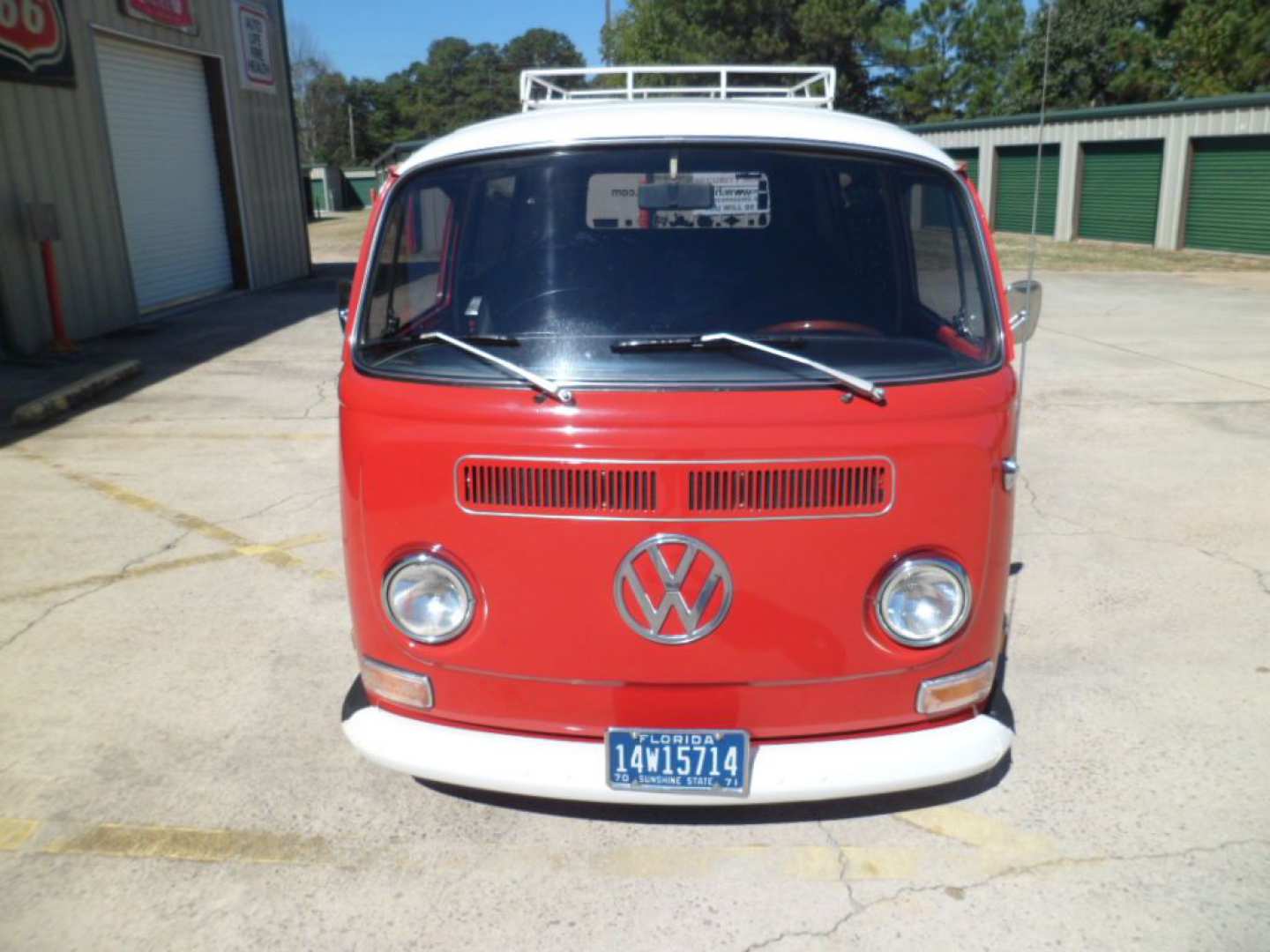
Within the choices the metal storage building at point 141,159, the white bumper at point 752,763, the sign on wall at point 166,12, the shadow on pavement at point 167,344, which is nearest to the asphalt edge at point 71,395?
the shadow on pavement at point 167,344

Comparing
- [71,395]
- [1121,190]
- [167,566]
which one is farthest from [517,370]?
[1121,190]

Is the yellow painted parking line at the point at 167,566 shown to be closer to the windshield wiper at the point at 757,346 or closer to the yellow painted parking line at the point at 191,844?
the yellow painted parking line at the point at 191,844

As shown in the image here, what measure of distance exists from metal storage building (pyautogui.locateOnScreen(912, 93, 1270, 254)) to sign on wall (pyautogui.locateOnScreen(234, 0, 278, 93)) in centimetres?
1735

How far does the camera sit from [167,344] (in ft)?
39.4

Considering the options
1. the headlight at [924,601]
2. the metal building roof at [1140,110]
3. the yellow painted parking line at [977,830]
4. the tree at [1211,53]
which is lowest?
the yellow painted parking line at [977,830]

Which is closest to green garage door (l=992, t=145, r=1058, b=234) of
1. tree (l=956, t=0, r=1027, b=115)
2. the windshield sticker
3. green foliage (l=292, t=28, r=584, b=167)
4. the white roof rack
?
tree (l=956, t=0, r=1027, b=115)

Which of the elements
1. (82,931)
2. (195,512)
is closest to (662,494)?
(82,931)

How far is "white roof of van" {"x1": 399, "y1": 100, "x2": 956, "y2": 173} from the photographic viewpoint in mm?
3191

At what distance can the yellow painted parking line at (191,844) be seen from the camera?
3.22 meters

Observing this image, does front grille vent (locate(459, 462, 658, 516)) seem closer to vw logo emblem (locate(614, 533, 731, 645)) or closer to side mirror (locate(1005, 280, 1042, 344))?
vw logo emblem (locate(614, 533, 731, 645))

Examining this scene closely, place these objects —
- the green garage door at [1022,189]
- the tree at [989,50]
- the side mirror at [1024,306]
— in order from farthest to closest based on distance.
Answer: the tree at [989,50] → the green garage door at [1022,189] → the side mirror at [1024,306]

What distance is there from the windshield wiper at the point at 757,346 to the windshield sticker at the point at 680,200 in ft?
1.39

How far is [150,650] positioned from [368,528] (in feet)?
7.26

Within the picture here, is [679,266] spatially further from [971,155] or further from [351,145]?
[351,145]
